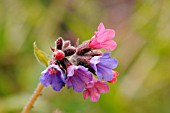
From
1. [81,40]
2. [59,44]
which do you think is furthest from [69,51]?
[81,40]

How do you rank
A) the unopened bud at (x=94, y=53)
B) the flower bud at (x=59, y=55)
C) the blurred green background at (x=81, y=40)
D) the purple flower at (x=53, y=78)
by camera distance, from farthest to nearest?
1. the blurred green background at (x=81, y=40)
2. the unopened bud at (x=94, y=53)
3. the flower bud at (x=59, y=55)
4. the purple flower at (x=53, y=78)

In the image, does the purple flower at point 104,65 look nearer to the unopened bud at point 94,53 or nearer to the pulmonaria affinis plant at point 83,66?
the pulmonaria affinis plant at point 83,66

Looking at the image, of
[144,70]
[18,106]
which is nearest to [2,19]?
[18,106]

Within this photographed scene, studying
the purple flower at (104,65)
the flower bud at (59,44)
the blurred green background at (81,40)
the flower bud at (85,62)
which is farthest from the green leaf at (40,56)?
the blurred green background at (81,40)

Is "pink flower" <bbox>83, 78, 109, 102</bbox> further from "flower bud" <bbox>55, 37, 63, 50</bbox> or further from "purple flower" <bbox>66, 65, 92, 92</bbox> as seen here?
"flower bud" <bbox>55, 37, 63, 50</bbox>

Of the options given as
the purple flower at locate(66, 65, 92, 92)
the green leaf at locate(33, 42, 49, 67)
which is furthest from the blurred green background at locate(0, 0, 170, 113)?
the purple flower at locate(66, 65, 92, 92)

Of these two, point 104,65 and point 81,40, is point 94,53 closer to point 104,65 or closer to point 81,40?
point 104,65
